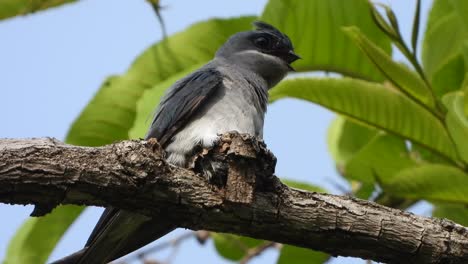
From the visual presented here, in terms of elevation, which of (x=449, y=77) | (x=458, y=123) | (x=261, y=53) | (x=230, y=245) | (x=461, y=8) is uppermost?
(x=261, y=53)

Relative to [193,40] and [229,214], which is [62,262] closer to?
[229,214]

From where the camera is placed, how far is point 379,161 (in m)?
5.94

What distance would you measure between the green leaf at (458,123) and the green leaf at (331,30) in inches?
41.9

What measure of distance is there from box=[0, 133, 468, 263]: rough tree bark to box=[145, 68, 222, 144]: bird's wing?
108cm

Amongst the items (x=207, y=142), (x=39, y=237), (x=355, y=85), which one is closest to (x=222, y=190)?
(x=207, y=142)

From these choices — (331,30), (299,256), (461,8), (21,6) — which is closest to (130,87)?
(21,6)

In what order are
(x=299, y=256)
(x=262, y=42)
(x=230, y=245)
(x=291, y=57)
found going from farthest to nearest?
1. (x=262, y=42)
2. (x=291, y=57)
3. (x=230, y=245)
4. (x=299, y=256)

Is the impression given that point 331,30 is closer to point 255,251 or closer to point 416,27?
point 416,27

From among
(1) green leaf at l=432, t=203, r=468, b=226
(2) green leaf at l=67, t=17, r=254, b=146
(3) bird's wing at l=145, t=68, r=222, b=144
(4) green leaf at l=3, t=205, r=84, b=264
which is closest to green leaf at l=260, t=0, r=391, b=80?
(2) green leaf at l=67, t=17, r=254, b=146

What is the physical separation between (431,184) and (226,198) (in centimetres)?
166

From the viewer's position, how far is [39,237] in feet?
19.7

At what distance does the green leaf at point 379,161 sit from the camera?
5.94m

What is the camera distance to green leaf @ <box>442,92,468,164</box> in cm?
505

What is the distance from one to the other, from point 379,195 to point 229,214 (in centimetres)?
Result: 209
